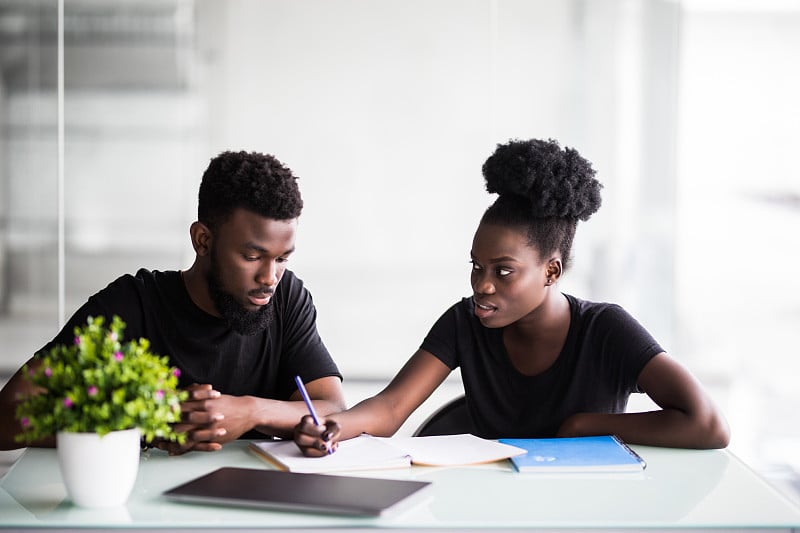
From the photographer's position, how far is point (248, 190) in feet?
7.15

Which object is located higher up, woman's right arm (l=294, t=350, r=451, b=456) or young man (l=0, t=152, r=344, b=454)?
young man (l=0, t=152, r=344, b=454)

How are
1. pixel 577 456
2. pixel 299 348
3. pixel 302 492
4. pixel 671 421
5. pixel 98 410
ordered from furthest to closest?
pixel 299 348 → pixel 671 421 → pixel 577 456 → pixel 302 492 → pixel 98 410

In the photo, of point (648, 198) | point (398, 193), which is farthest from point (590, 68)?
point (398, 193)

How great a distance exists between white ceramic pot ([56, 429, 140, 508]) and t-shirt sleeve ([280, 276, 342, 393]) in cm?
85

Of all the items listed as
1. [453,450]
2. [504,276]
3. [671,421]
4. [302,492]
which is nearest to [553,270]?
[504,276]

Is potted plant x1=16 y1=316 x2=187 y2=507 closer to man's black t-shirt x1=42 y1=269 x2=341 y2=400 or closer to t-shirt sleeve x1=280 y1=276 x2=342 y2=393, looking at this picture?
man's black t-shirt x1=42 y1=269 x2=341 y2=400

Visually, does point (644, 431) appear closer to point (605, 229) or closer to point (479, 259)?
point (479, 259)

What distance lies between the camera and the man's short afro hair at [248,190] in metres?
2.16

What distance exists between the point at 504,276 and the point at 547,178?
0.24m

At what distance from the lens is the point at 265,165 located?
2.24 metres

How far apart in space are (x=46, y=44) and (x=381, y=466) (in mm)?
2904

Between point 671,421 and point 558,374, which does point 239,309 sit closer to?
point 558,374

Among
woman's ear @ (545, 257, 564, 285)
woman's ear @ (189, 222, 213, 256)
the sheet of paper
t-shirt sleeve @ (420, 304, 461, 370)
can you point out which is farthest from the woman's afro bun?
woman's ear @ (189, 222, 213, 256)

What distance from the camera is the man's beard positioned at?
2203 millimetres
